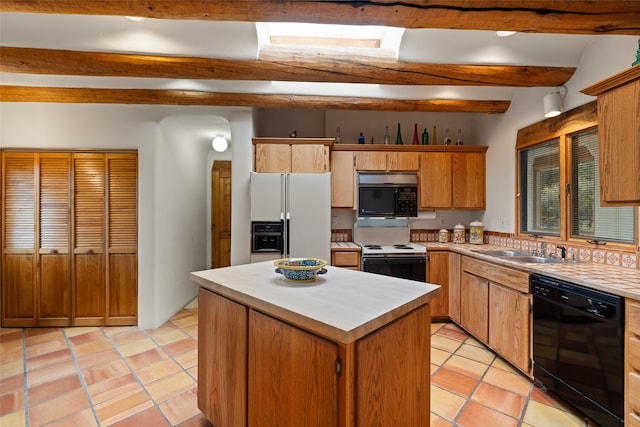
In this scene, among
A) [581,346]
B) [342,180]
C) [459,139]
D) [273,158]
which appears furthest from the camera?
[459,139]

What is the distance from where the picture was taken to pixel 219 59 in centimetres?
237

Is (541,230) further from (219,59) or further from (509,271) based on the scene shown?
(219,59)

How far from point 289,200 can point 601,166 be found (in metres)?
2.47

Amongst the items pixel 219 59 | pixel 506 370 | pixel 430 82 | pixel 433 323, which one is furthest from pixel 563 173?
pixel 219 59

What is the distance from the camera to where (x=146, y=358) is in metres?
2.57

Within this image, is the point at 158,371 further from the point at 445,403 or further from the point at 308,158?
the point at 308,158

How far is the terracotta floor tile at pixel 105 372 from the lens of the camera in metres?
2.26

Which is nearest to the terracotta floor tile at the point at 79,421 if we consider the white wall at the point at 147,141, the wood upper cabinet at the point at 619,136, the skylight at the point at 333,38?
the white wall at the point at 147,141

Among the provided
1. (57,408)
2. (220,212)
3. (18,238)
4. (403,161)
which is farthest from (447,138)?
(18,238)

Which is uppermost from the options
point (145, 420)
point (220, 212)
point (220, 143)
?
point (220, 143)

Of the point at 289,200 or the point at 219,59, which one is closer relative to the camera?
the point at 219,59

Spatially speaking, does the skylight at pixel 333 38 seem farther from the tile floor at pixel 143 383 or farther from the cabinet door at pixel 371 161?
the tile floor at pixel 143 383

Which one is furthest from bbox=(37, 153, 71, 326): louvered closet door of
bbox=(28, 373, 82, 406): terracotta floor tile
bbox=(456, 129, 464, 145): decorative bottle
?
bbox=(456, 129, 464, 145): decorative bottle

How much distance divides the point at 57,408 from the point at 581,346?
3494 millimetres
